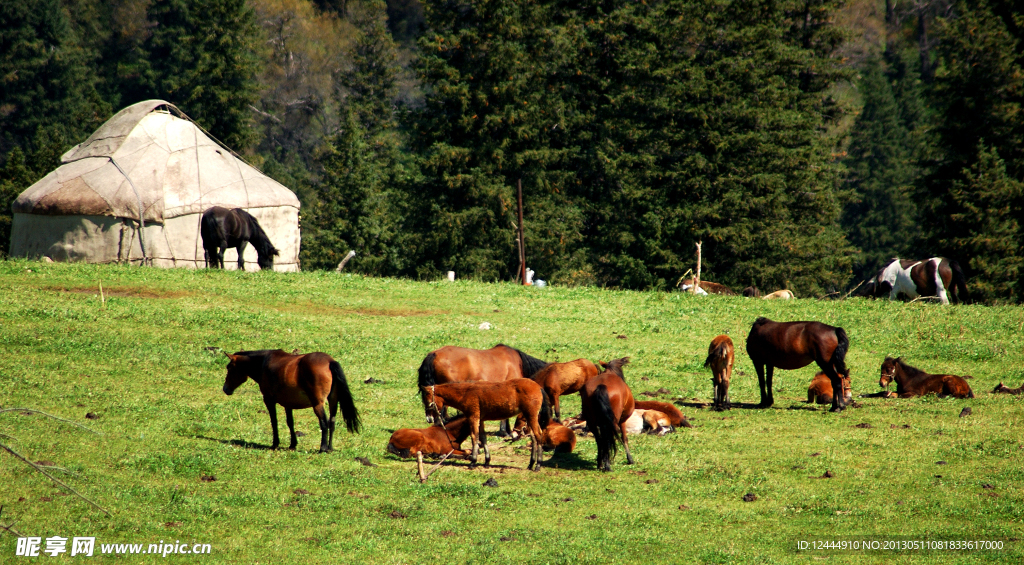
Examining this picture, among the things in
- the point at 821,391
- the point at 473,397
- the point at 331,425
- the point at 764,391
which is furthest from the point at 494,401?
the point at 821,391

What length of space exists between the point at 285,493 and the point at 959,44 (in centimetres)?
4409

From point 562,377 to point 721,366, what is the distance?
3800 millimetres

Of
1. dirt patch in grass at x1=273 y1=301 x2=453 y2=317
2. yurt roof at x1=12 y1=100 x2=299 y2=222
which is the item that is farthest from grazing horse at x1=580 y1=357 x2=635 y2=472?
yurt roof at x1=12 y1=100 x2=299 y2=222

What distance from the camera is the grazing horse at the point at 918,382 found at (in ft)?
53.6

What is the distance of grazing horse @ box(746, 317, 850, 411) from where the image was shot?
15.5 meters

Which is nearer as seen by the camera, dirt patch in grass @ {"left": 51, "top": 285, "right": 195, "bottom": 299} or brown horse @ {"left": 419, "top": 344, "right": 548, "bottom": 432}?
brown horse @ {"left": 419, "top": 344, "right": 548, "bottom": 432}

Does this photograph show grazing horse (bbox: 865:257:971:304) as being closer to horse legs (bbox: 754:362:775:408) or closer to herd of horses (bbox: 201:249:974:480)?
herd of horses (bbox: 201:249:974:480)

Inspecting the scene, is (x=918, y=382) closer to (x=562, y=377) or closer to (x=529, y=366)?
(x=562, y=377)

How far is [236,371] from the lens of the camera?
12797 millimetres

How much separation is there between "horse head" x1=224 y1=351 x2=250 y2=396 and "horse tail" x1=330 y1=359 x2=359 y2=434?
1.53 meters

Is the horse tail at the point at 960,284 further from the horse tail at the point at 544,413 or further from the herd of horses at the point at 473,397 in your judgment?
the horse tail at the point at 544,413

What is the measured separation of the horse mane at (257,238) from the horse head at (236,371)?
21170mm

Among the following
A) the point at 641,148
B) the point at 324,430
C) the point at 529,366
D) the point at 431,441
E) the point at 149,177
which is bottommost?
the point at 431,441

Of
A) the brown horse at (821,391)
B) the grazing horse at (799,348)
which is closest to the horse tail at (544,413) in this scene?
the grazing horse at (799,348)
